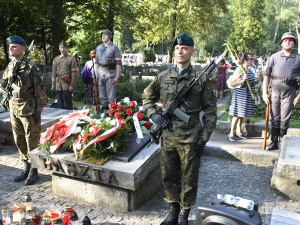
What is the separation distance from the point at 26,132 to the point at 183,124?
2.72 m

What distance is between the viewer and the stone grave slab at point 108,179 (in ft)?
13.2

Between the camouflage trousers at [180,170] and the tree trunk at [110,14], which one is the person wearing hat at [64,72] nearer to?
the camouflage trousers at [180,170]

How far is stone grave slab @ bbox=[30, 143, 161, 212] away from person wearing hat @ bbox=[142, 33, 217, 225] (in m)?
0.48

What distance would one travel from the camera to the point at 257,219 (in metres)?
2.90

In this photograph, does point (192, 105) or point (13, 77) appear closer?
point (192, 105)

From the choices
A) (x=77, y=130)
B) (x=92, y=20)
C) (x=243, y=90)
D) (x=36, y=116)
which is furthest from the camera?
(x=92, y=20)

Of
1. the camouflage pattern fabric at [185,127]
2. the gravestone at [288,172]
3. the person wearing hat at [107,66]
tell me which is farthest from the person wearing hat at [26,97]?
the gravestone at [288,172]

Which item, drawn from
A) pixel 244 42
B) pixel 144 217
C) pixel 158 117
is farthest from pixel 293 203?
pixel 244 42

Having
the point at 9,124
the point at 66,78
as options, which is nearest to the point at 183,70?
the point at 9,124

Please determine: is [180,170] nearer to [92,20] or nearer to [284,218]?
[284,218]

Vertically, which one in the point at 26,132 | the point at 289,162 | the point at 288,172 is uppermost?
the point at 26,132

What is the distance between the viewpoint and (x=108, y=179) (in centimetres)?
409

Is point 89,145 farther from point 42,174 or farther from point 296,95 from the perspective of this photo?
point 296,95

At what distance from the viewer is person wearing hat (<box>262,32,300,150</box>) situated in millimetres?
5527
